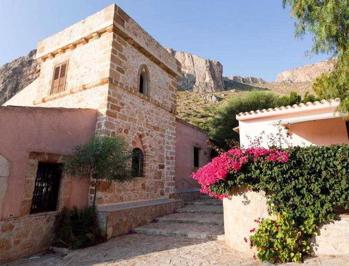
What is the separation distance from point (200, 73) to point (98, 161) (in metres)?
62.6

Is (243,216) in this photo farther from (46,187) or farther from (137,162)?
(46,187)

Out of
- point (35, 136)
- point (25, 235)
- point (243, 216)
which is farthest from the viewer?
point (35, 136)

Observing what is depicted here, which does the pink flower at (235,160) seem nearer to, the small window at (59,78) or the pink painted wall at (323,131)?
the pink painted wall at (323,131)

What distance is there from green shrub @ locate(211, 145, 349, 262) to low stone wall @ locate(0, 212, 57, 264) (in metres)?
5.25

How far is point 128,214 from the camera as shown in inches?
321

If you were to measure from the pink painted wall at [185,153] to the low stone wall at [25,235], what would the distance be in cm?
648

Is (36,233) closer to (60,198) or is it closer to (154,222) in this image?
(60,198)

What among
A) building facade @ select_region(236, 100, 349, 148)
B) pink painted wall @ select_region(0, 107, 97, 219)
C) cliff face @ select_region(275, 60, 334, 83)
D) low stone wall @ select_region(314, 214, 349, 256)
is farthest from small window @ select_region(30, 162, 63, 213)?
cliff face @ select_region(275, 60, 334, 83)

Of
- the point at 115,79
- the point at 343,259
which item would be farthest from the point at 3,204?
the point at 343,259

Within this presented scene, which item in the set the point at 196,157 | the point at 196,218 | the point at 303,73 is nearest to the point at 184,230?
the point at 196,218

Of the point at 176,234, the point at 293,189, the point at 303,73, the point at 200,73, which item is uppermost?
the point at 303,73

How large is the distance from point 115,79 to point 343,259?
7740mm

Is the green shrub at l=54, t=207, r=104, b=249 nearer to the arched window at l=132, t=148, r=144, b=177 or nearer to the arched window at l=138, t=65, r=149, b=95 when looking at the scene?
the arched window at l=132, t=148, r=144, b=177

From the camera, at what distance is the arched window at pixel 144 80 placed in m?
10.6
